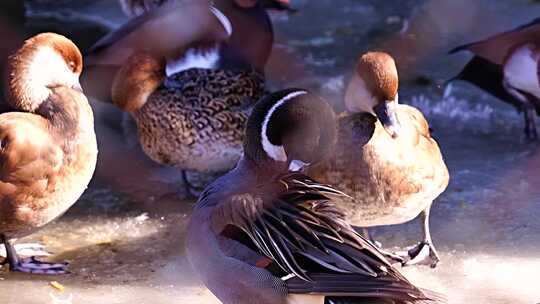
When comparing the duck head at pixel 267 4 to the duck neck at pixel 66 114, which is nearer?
the duck neck at pixel 66 114

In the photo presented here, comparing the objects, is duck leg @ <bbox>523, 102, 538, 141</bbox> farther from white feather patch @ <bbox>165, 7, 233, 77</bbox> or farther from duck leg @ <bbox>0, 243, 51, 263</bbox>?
duck leg @ <bbox>0, 243, 51, 263</bbox>

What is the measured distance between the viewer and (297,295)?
3240 millimetres

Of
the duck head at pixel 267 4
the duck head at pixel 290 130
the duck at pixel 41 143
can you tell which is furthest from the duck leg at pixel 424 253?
the duck head at pixel 267 4

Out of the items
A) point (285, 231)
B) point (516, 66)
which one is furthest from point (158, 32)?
point (285, 231)

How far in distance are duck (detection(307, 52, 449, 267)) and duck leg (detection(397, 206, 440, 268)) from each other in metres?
0.16

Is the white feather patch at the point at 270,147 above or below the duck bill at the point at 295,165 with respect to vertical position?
above

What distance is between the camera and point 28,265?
14.2 feet

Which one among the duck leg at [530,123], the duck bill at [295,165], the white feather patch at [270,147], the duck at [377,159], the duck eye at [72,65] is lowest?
the duck leg at [530,123]

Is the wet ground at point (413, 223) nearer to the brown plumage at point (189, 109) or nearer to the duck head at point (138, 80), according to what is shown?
the brown plumage at point (189, 109)

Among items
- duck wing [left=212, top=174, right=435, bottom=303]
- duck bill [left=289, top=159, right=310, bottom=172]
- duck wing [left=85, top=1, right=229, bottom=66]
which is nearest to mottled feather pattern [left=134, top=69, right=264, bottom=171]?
duck wing [left=85, top=1, right=229, bottom=66]

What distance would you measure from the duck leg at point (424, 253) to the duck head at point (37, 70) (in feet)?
5.03

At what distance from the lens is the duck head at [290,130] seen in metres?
3.54

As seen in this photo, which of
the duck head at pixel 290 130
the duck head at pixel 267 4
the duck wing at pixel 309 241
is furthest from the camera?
the duck head at pixel 267 4

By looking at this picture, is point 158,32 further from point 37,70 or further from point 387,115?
point 387,115
